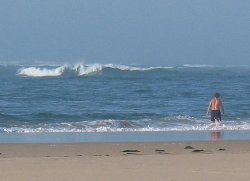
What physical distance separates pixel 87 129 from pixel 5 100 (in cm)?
860

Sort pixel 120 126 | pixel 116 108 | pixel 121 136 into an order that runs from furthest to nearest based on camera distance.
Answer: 1. pixel 116 108
2. pixel 120 126
3. pixel 121 136

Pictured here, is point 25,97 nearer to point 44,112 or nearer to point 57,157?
point 44,112

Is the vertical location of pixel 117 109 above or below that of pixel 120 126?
above

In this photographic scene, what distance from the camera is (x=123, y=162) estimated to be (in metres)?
8.89

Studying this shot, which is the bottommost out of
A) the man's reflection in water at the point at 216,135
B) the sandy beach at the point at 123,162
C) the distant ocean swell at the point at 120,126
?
the man's reflection in water at the point at 216,135

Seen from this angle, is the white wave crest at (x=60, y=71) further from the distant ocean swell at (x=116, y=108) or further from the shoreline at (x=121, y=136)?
the shoreline at (x=121, y=136)

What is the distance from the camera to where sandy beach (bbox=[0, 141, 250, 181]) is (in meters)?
7.68

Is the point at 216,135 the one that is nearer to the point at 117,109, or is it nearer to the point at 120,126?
the point at 120,126

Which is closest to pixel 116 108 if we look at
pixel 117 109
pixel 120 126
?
pixel 117 109

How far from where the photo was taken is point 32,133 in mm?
14320

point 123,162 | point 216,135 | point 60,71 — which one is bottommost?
point 216,135

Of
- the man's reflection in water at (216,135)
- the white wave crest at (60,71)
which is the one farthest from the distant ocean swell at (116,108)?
the white wave crest at (60,71)

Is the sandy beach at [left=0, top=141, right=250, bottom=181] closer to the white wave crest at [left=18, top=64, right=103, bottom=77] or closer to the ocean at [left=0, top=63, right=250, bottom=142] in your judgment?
the ocean at [left=0, top=63, right=250, bottom=142]

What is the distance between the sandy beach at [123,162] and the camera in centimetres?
768
